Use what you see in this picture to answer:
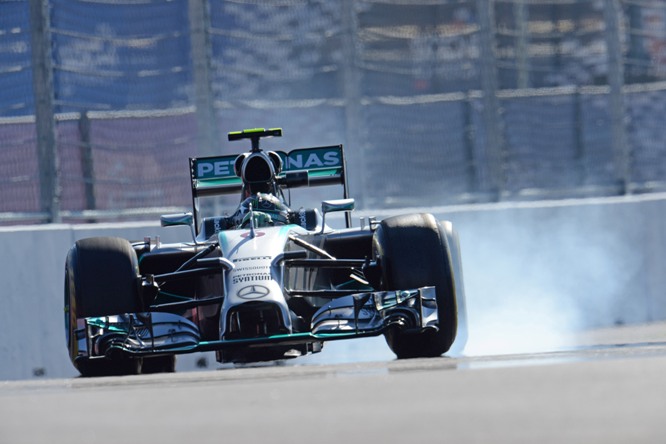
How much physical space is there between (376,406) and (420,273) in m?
3.69

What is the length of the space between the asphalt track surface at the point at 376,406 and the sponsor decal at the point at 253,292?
5.02 ft

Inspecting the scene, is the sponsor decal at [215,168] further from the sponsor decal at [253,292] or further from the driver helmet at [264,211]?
the sponsor decal at [253,292]

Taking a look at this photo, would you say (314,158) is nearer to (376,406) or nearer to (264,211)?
(264,211)

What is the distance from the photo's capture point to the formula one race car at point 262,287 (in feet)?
25.1

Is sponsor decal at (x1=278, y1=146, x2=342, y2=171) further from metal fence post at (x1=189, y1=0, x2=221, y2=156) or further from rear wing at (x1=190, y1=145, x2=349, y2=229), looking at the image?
metal fence post at (x1=189, y1=0, x2=221, y2=156)

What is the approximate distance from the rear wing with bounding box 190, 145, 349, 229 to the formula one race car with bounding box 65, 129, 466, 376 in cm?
51

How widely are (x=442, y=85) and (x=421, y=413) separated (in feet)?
25.5

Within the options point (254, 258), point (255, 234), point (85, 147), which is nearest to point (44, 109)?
point (85, 147)

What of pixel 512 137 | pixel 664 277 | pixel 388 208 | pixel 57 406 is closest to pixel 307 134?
pixel 388 208

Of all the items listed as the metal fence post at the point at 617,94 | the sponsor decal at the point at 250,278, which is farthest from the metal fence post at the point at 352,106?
the sponsor decal at the point at 250,278

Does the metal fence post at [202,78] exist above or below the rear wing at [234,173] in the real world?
above

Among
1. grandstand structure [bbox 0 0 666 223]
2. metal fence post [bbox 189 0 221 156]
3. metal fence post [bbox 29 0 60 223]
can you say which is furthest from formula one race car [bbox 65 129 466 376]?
metal fence post [bbox 29 0 60 223]

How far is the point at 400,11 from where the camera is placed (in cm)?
1166

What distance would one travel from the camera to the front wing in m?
7.62
